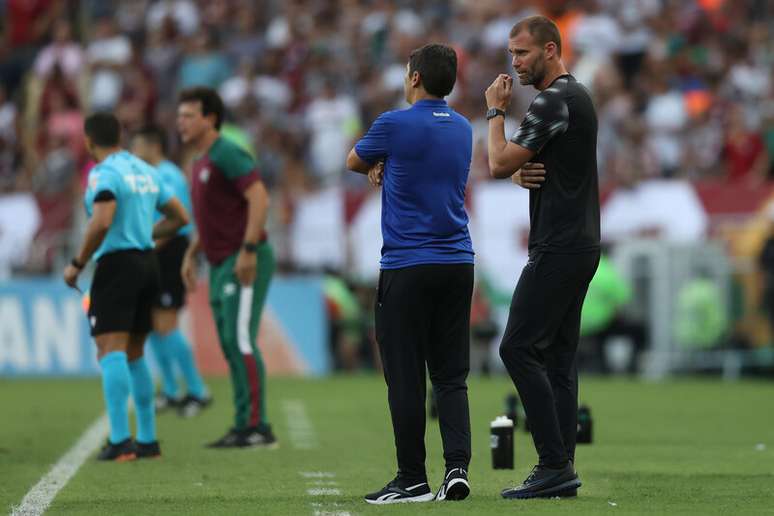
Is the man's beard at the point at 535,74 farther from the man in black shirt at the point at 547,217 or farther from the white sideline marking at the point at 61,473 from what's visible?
the white sideline marking at the point at 61,473

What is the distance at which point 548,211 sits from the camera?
7.33m

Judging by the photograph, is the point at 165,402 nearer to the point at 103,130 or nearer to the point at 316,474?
the point at 103,130

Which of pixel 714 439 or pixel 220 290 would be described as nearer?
pixel 220 290

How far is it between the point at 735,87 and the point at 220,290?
12.6 metres

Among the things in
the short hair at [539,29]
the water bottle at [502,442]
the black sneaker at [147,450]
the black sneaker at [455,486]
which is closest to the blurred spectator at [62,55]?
the black sneaker at [147,450]

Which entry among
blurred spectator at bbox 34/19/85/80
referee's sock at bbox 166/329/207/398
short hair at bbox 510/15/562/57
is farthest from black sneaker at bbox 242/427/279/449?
blurred spectator at bbox 34/19/85/80

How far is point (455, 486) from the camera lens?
7262 millimetres

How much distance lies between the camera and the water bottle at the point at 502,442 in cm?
877

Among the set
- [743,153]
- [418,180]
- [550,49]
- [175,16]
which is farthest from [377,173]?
[175,16]

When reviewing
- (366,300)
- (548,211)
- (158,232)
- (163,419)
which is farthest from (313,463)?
(366,300)

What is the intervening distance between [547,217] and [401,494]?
4.75 ft

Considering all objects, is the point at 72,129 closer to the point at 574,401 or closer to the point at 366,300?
the point at 366,300

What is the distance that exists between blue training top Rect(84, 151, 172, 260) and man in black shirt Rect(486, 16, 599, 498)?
10.1ft

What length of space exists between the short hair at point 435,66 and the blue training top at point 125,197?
2820 mm
